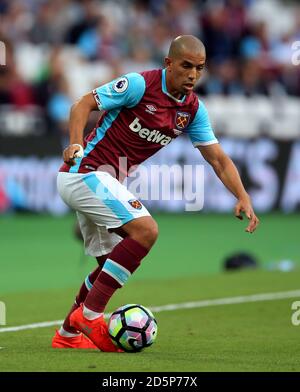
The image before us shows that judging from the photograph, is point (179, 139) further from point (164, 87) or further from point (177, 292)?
point (164, 87)

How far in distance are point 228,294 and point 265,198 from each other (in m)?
8.40

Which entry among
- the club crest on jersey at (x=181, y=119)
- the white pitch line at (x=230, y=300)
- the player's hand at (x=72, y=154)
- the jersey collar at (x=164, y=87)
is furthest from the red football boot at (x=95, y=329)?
the white pitch line at (x=230, y=300)

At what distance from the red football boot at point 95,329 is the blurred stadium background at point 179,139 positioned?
6483mm

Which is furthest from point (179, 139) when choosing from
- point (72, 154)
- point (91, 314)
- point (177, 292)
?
point (72, 154)

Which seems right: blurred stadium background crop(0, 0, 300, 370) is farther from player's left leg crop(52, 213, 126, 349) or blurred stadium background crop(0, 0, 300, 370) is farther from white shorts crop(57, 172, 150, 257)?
white shorts crop(57, 172, 150, 257)

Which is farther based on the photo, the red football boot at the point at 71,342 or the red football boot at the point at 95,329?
the red football boot at the point at 71,342

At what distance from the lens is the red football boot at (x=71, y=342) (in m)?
8.28

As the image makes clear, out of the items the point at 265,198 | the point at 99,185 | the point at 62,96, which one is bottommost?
the point at 265,198

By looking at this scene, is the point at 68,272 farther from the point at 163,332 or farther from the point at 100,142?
the point at 100,142

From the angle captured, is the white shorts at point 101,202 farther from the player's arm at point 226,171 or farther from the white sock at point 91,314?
the player's arm at point 226,171

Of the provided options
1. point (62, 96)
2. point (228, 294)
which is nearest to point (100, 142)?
point (228, 294)

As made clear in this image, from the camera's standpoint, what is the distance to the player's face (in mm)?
7871

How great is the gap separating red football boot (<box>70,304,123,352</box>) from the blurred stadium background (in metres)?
→ 6.48

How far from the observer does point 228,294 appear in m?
12.3
